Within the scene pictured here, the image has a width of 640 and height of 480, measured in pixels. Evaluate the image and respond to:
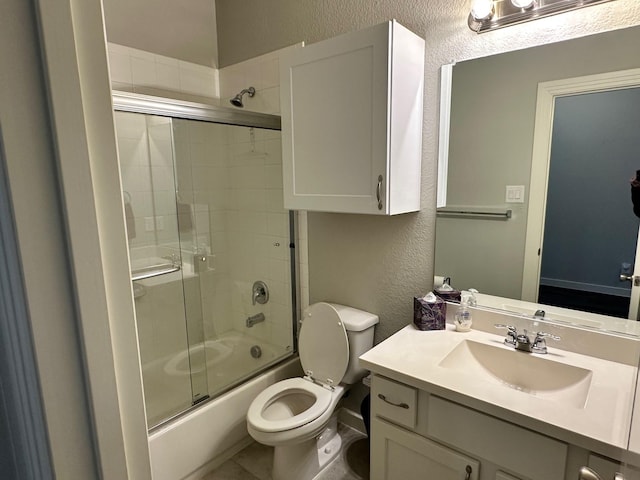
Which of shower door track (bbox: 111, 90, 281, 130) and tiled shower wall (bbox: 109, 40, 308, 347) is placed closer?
shower door track (bbox: 111, 90, 281, 130)

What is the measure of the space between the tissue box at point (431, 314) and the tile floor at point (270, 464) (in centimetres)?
85

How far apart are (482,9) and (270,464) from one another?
233 centimetres

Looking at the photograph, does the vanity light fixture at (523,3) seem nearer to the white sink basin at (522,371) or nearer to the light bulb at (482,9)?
the light bulb at (482,9)

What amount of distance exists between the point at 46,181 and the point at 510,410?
1255mm

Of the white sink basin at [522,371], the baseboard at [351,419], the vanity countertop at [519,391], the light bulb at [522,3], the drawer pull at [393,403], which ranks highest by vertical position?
the light bulb at [522,3]

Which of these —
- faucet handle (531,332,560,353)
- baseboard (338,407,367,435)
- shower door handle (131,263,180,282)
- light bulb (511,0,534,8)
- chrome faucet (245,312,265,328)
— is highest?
light bulb (511,0,534,8)

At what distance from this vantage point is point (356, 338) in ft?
6.31

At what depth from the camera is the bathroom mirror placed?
4.38ft

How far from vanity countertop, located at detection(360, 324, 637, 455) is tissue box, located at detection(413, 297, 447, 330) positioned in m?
0.04

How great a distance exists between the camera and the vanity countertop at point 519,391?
1031mm

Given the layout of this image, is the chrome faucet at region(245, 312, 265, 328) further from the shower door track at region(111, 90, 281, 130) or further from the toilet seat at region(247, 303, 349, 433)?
the shower door track at region(111, 90, 281, 130)

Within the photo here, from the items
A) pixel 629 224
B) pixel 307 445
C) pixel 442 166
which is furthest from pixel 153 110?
pixel 629 224

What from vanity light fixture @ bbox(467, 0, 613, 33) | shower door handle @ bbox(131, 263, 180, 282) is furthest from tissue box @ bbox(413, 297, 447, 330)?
shower door handle @ bbox(131, 263, 180, 282)

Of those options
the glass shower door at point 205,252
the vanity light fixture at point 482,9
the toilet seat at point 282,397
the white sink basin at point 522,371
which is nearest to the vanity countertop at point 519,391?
the white sink basin at point 522,371
